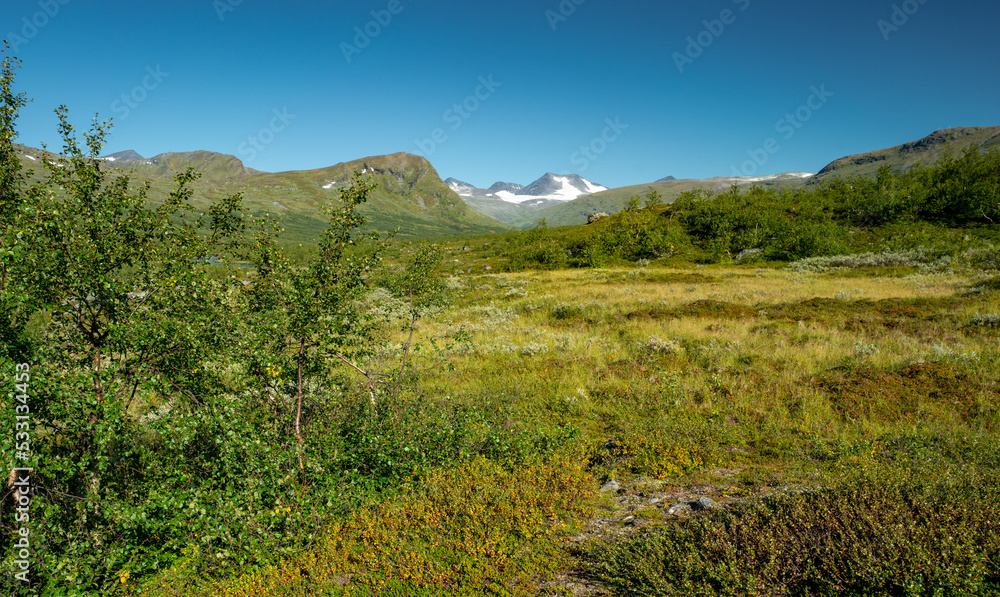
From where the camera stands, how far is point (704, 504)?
6.84 m

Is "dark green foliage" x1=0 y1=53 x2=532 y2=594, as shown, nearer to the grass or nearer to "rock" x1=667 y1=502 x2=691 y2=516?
the grass

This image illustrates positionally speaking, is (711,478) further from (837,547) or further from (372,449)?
(372,449)

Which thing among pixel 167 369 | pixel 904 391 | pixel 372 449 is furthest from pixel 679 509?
pixel 167 369

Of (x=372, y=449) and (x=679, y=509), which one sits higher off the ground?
(x=372, y=449)

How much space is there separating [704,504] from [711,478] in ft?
4.51

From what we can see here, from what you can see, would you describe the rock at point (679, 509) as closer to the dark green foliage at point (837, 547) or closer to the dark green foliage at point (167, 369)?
the dark green foliage at point (837, 547)

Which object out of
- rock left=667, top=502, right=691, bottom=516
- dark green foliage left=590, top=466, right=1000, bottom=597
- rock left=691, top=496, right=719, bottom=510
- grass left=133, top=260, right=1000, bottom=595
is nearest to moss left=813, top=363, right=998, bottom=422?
grass left=133, top=260, right=1000, bottom=595

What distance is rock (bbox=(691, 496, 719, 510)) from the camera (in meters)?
6.76

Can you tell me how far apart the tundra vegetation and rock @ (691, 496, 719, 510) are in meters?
0.29

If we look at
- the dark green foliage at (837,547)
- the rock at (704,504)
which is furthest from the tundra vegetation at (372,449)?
the rock at (704,504)

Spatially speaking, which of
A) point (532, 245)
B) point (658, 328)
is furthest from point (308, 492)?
point (532, 245)

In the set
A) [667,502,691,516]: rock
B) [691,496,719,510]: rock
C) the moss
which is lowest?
[667,502,691,516]: rock

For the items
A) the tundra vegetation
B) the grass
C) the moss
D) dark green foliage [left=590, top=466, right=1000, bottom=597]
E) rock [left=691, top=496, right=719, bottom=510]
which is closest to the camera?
dark green foliage [left=590, top=466, right=1000, bottom=597]

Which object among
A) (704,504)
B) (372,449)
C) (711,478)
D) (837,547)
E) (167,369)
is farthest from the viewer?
(372,449)
